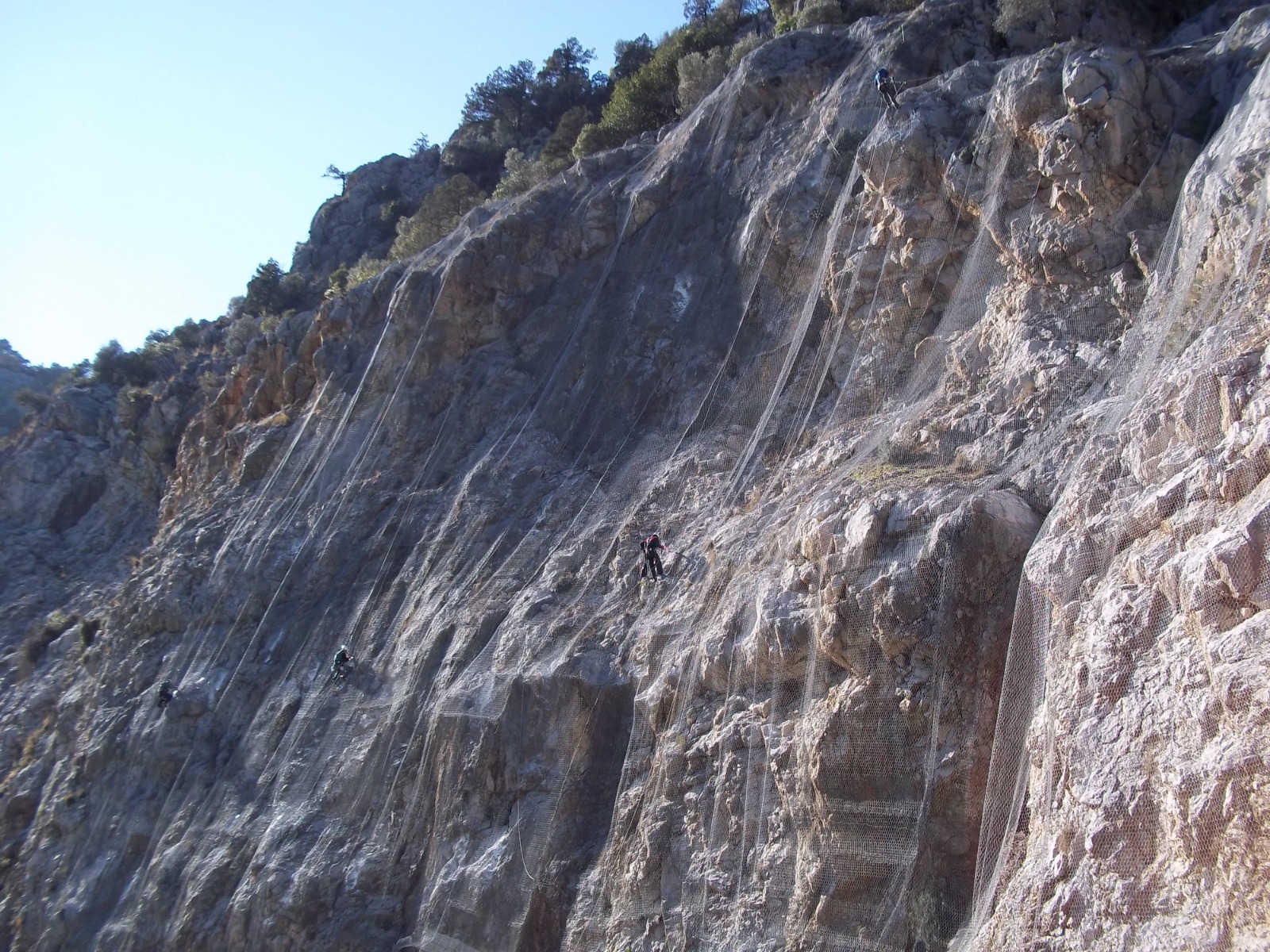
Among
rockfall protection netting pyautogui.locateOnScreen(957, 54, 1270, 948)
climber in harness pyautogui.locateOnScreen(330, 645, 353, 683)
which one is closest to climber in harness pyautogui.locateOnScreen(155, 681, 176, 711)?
climber in harness pyautogui.locateOnScreen(330, 645, 353, 683)

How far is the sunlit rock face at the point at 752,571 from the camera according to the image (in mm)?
7895

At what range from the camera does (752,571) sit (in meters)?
12.1

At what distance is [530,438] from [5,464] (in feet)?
71.5

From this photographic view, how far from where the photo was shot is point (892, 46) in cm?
1747

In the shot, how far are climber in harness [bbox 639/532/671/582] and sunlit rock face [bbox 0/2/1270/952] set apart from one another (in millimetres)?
176

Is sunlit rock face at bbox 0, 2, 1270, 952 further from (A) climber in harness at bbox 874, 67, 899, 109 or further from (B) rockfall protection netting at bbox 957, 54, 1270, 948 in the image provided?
(A) climber in harness at bbox 874, 67, 899, 109

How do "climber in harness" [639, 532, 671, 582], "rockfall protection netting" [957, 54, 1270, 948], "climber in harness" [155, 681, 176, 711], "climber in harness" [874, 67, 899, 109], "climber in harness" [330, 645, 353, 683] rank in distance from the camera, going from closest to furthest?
"rockfall protection netting" [957, 54, 1270, 948], "climber in harness" [639, 532, 671, 582], "climber in harness" [874, 67, 899, 109], "climber in harness" [330, 645, 353, 683], "climber in harness" [155, 681, 176, 711]

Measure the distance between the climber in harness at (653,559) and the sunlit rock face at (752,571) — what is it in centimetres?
18

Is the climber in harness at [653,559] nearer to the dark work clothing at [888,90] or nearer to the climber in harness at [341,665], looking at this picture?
the climber in harness at [341,665]

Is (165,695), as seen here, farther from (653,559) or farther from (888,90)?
(888,90)

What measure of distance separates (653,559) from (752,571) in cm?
228

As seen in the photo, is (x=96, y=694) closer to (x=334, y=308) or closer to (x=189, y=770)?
(x=189, y=770)

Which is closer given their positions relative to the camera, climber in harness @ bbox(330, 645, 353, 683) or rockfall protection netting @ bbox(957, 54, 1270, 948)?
rockfall protection netting @ bbox(957, 54, 1270, 948)

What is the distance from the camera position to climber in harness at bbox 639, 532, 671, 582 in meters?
14.0
